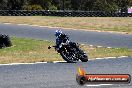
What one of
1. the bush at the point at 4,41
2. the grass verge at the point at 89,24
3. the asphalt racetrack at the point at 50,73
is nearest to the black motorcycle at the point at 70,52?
the asphalt racetrack at the point at 50,73

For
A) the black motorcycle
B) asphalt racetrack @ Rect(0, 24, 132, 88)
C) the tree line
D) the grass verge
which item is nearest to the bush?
the black motorcycle

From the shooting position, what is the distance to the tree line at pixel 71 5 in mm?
86000

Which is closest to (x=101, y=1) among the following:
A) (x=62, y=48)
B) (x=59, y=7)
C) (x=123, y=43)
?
(x=59, y=7)

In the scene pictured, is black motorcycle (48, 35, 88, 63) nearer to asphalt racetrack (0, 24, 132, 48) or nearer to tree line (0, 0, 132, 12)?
asphalt racetrack (0, 24, 132, 48)

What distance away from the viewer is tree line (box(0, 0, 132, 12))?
86000 millimetres

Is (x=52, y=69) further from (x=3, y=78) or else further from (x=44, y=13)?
(x=44, y=13)

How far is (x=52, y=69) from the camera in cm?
1103

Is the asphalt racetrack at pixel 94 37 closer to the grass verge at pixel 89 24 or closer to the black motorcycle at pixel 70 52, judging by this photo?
the grass verge at pixel 89 24

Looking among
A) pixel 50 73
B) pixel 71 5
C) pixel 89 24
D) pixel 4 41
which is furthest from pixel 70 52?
pixel 71 5

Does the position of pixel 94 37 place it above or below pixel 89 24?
above

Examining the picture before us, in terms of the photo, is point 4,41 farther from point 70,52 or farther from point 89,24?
point 89,24

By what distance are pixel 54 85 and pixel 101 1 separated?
99.2m

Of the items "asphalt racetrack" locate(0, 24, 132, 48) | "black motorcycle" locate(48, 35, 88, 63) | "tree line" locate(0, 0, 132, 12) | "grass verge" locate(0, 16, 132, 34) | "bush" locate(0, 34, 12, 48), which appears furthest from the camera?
"tree line" locate(0, 0, 132, 12)

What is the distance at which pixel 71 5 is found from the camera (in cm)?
11819
